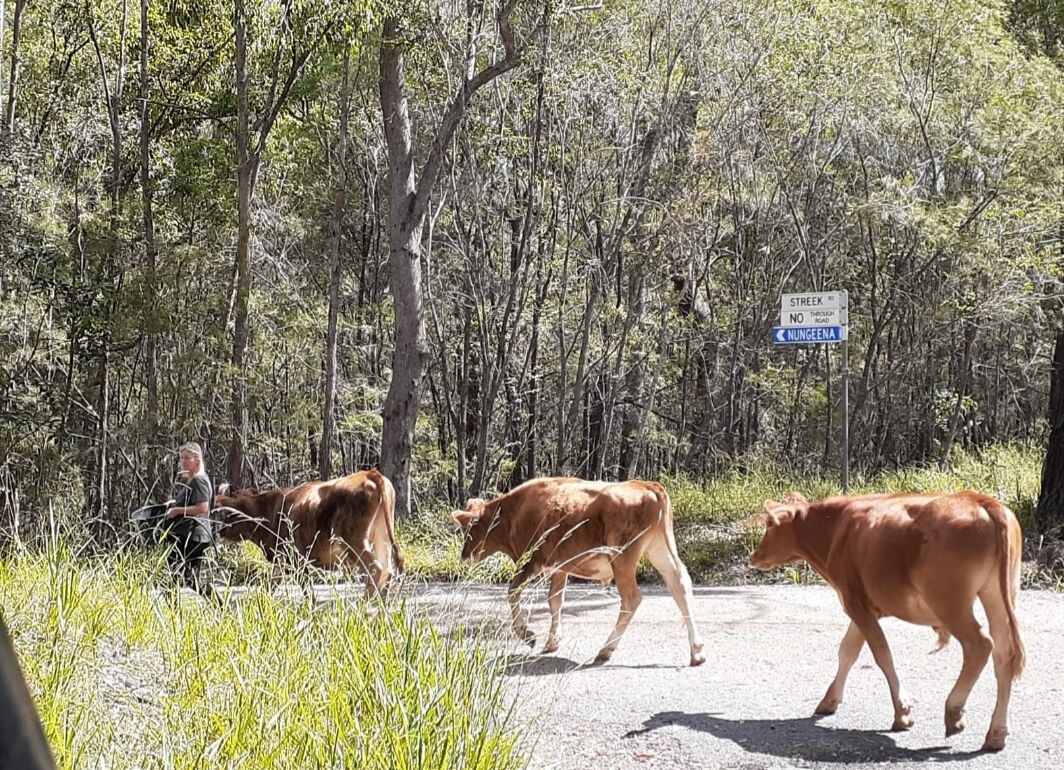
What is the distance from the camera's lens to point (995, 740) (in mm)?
6488

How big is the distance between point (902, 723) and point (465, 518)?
428 cm

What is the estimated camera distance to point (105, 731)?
14.1 ft

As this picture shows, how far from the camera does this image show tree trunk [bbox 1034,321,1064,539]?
14.3 m

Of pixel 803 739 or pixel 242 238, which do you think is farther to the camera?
pixel 242 238

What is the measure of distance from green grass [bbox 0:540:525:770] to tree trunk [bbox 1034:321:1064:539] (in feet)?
34.5

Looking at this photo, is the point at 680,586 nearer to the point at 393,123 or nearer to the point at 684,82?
the point at 393,123

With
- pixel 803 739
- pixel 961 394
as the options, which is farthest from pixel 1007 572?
pixel 961 394

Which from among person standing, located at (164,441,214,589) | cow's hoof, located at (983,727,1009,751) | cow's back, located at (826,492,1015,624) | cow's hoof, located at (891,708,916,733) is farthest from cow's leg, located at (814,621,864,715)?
person standing, located at (164,441,214,589)

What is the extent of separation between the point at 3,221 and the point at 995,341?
91.9 feet

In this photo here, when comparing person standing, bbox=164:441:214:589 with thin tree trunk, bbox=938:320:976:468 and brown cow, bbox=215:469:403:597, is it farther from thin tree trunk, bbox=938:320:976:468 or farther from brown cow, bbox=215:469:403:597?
thin tree trunk, bbox=938:320:976:468

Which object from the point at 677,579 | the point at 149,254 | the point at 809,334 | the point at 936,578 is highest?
the point at 149,254

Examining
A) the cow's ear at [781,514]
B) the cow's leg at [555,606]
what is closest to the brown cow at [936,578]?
the cow's ear at [781,514]

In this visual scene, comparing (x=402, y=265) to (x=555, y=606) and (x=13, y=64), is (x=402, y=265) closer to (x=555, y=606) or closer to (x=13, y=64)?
(x=13, y=64)

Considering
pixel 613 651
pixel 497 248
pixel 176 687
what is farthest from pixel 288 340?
pixel 176 687
